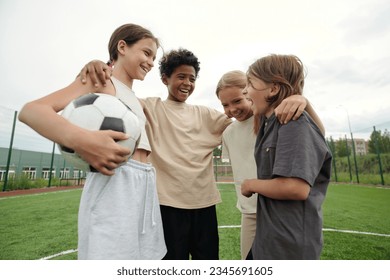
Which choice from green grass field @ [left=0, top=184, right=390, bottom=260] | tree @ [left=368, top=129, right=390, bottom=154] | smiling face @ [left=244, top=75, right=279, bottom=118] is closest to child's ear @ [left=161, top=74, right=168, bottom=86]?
smiling face @ [left=244, top=75, right=279, bottom=118]

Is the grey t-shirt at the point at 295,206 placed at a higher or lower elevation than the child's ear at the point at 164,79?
lower

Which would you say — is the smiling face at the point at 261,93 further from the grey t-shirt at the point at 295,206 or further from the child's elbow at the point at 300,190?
the child's elbow at the point at 300,190

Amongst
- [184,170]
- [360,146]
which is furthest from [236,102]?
[360,146]

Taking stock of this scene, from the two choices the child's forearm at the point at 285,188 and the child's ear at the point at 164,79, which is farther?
the child's ear at the point at 164,79

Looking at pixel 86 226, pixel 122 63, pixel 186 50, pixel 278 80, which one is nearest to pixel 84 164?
pixel 86 226

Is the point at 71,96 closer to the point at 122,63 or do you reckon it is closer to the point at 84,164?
the point at 84,164

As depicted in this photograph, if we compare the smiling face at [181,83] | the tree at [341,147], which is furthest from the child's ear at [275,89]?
the tree at [341,147]

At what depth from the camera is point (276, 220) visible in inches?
44.9

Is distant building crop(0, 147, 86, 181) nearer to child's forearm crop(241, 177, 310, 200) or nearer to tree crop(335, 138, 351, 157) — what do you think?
child's forearm crop(241, 177, 310, 200)

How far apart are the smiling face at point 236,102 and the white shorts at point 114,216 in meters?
0.89

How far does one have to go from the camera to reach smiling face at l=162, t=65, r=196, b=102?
2.04 meters

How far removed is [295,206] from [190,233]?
892 millimetres

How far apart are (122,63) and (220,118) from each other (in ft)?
2.88

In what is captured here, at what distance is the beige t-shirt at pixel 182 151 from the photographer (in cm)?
175
